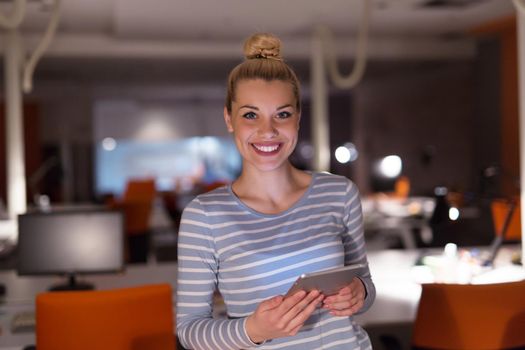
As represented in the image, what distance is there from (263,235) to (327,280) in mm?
251

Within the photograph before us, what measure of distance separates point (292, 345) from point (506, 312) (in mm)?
1169

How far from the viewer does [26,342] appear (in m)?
2.91

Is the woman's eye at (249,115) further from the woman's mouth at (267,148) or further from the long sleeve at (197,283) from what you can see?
the long sleeve at (197,283)

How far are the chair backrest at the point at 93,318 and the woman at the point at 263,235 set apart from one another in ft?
1.99

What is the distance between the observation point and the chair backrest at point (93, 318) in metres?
2.38

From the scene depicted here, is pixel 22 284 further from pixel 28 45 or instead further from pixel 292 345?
pixel 28 45

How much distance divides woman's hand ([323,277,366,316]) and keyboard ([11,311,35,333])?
1.77 meters

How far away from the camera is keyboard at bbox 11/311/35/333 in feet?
9.99

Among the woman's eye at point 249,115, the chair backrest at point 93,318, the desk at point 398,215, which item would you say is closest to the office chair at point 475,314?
the chair backrest at point 93,318

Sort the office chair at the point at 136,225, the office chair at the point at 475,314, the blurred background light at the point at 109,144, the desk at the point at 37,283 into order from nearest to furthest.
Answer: the office chair at the point at 475,314, the desk at the point at 37,283, the office chair at the point at 136,225, the blurred background light at the point at 109,144

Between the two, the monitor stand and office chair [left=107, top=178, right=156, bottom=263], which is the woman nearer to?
the monitor stand

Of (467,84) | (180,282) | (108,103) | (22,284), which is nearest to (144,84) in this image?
(108,103)

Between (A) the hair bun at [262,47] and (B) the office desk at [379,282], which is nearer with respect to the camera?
(A) the hair bun at [262,47]

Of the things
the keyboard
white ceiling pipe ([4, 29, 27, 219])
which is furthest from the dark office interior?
the keyboard
